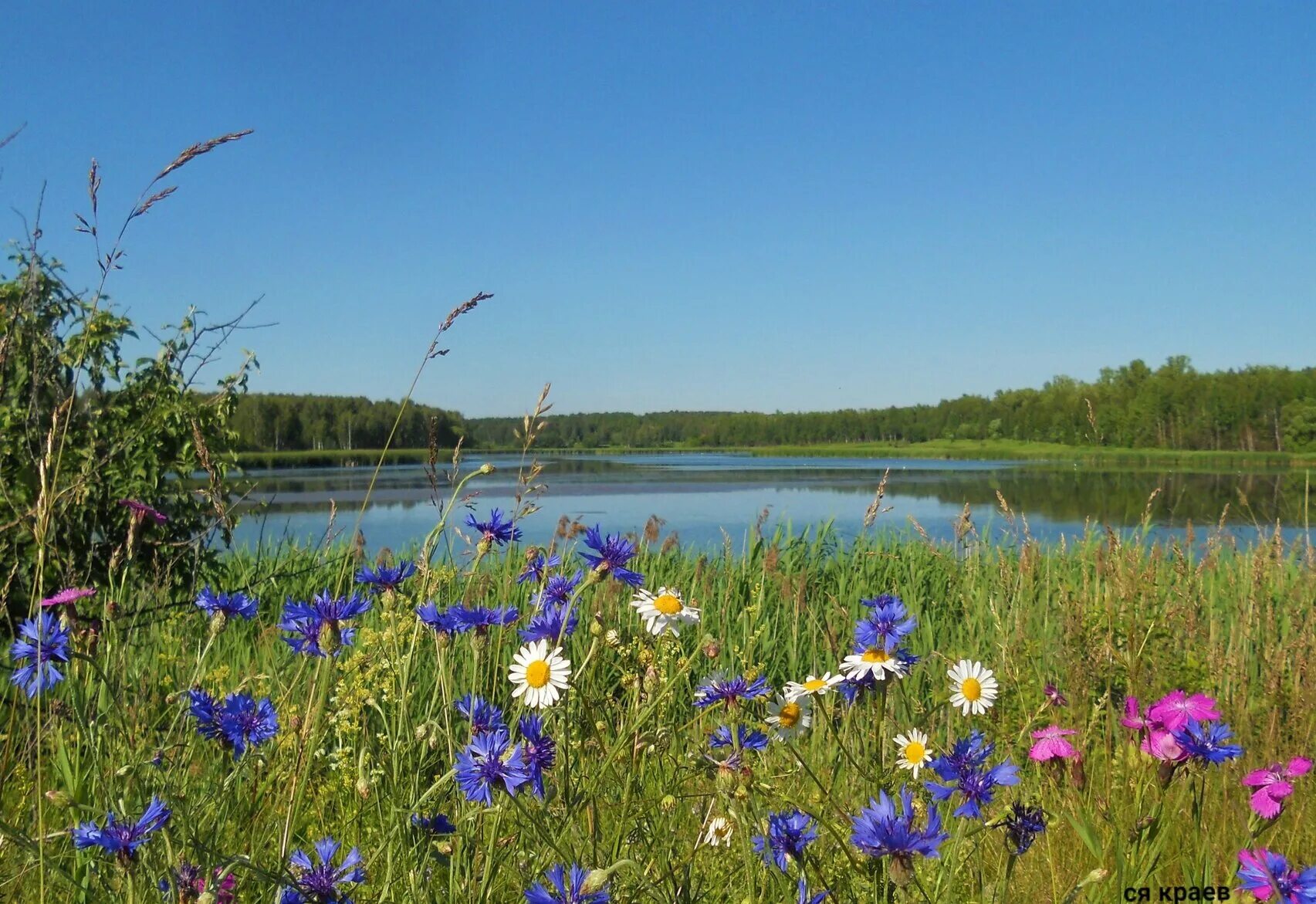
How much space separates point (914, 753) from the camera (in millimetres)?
1509

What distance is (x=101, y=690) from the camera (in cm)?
282

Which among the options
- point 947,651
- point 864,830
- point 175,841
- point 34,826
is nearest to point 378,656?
point 175,841

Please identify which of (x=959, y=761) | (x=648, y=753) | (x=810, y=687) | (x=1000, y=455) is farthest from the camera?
(x=1000, y=455)

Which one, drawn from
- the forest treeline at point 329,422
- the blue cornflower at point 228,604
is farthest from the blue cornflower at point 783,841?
the forest treeline at point 329,422

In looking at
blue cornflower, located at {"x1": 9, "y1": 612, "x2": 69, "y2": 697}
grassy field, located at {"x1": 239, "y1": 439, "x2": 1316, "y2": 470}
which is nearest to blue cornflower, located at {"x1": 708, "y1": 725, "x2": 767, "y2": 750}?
blue cornflower, located at {"x1": 9, "y1": 612, "x2": 69, "y2": 697}

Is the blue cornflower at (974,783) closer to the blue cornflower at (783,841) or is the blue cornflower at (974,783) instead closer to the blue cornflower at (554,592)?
the blue cornflower at (783,841)

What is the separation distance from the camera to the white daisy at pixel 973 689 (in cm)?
154

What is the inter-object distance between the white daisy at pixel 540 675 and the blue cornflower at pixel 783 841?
13.5 inches

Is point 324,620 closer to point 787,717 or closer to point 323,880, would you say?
point 323,880

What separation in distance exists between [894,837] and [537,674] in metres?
0.52

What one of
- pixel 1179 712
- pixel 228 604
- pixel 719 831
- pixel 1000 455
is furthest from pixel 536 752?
pixel 1000 455

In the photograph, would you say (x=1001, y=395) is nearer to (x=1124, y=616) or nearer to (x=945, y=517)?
(x=945, y=517)

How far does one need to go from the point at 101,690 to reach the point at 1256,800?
10.5ft

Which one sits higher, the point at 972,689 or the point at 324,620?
the point at 324,620
